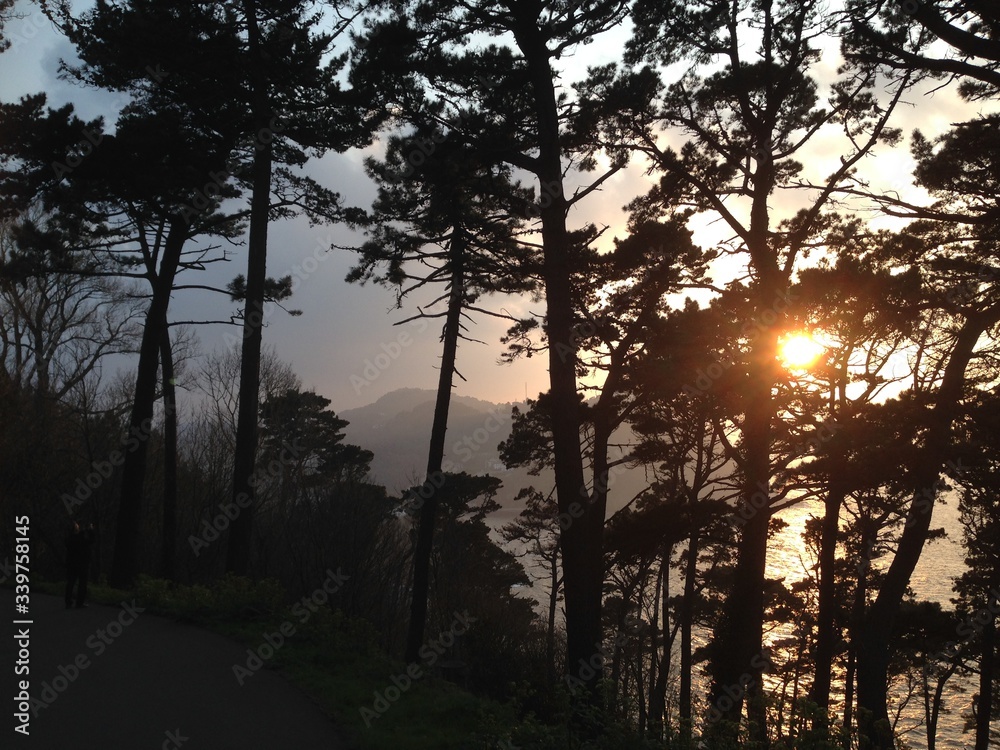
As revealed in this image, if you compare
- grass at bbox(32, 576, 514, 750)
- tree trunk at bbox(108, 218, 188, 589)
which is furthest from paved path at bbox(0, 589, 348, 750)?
tree trunk at bbox(108, 218, 188, 589)

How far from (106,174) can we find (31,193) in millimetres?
1802

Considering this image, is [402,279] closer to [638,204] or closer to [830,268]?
[638,204]

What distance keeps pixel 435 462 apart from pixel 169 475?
22.4 feet

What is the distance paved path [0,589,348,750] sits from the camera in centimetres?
537

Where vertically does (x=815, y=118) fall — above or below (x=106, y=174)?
above

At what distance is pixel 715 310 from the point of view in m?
14.5

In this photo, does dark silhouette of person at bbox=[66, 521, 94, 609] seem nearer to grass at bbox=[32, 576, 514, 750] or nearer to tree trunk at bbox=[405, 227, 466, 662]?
grass at bbox=[32, 576, 514, 750]

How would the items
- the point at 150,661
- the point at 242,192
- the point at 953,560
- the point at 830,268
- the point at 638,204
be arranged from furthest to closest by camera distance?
the point at 953,560 < the point at 242,192 < the point at 638,204 < the point at 830,268 < the point at 150,661

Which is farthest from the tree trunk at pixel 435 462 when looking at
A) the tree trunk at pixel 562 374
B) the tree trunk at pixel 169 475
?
the tree trunk at pixel 562 374

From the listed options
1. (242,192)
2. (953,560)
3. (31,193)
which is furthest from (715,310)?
(953,560)

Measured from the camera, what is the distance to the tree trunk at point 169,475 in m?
17.1

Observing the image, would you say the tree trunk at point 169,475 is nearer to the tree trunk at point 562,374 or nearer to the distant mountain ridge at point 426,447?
the distant mountain ridge at point 426,447

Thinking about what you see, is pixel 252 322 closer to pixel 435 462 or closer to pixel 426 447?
pixel 435 462

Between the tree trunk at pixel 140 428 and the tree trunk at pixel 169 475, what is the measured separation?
111 cm
